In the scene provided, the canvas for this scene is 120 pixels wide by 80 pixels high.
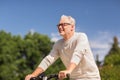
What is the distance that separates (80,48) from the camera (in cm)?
584

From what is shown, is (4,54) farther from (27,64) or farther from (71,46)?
(71,46)

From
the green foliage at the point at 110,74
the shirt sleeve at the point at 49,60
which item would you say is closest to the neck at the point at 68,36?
the shirt sleeve at the point at 49,60

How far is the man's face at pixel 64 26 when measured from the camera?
5.84 m

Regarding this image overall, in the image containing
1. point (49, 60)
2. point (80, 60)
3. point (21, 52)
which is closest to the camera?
point (80, 60)

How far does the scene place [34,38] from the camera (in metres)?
61.7

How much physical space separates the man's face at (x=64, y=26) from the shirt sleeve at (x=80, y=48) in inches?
8.1

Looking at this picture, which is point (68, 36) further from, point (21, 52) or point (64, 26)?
point (21, 52)

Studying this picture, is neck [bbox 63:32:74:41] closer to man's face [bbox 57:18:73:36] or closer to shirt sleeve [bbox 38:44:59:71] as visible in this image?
man's face [bbox 57:18:73:36]

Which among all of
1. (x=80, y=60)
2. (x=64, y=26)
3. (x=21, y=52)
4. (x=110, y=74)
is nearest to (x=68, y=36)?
(x=64, y=26)

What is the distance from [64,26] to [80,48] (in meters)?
0.34

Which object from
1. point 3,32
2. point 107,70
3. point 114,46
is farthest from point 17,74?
point 107,70

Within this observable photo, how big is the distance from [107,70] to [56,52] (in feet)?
20.2

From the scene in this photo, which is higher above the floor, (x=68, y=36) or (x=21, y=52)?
(x=21, y=52)

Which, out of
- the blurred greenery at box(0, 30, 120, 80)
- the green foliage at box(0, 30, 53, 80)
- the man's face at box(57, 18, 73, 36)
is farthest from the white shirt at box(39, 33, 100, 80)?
the green foliage at box(0, 30, 53, 80)
